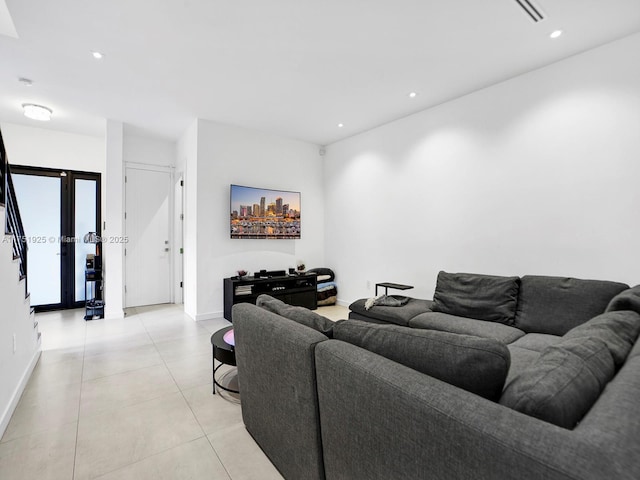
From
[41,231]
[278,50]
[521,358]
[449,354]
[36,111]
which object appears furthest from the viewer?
[41,231]

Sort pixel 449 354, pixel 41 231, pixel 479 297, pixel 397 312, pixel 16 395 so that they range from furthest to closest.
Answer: pixel 41 231 → pixel 397 312 → pixel 479 297 → pixel 16 395 → pixel 449 354

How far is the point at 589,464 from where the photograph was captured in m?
0.62

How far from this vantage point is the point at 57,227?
16.9 feet

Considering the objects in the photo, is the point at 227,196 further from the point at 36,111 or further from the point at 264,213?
the point at 36,111

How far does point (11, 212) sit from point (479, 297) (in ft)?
15.0

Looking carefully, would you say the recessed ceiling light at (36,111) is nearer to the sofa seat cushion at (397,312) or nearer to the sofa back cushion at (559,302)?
the sofa seat cushion at (397,312)

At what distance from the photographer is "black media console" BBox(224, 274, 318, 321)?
4621 millimetres

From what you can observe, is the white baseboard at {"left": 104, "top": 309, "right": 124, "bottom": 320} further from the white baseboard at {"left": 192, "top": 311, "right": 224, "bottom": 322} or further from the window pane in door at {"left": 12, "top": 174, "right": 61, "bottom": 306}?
the window pane in door at {"left": 12, "top": 174, "right": 61, "bottom": 306}

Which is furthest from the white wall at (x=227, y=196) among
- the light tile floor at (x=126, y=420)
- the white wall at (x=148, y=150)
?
the light tile floor at (x=126, y=420)

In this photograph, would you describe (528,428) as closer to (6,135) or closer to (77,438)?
(77,438)

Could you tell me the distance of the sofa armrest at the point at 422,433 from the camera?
0.67 m

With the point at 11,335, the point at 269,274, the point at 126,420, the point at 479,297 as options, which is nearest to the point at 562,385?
the point at 479,297

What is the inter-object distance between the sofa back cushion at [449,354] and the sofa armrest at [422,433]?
88mm

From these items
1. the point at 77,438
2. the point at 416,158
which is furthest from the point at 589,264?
the point at 77,438
